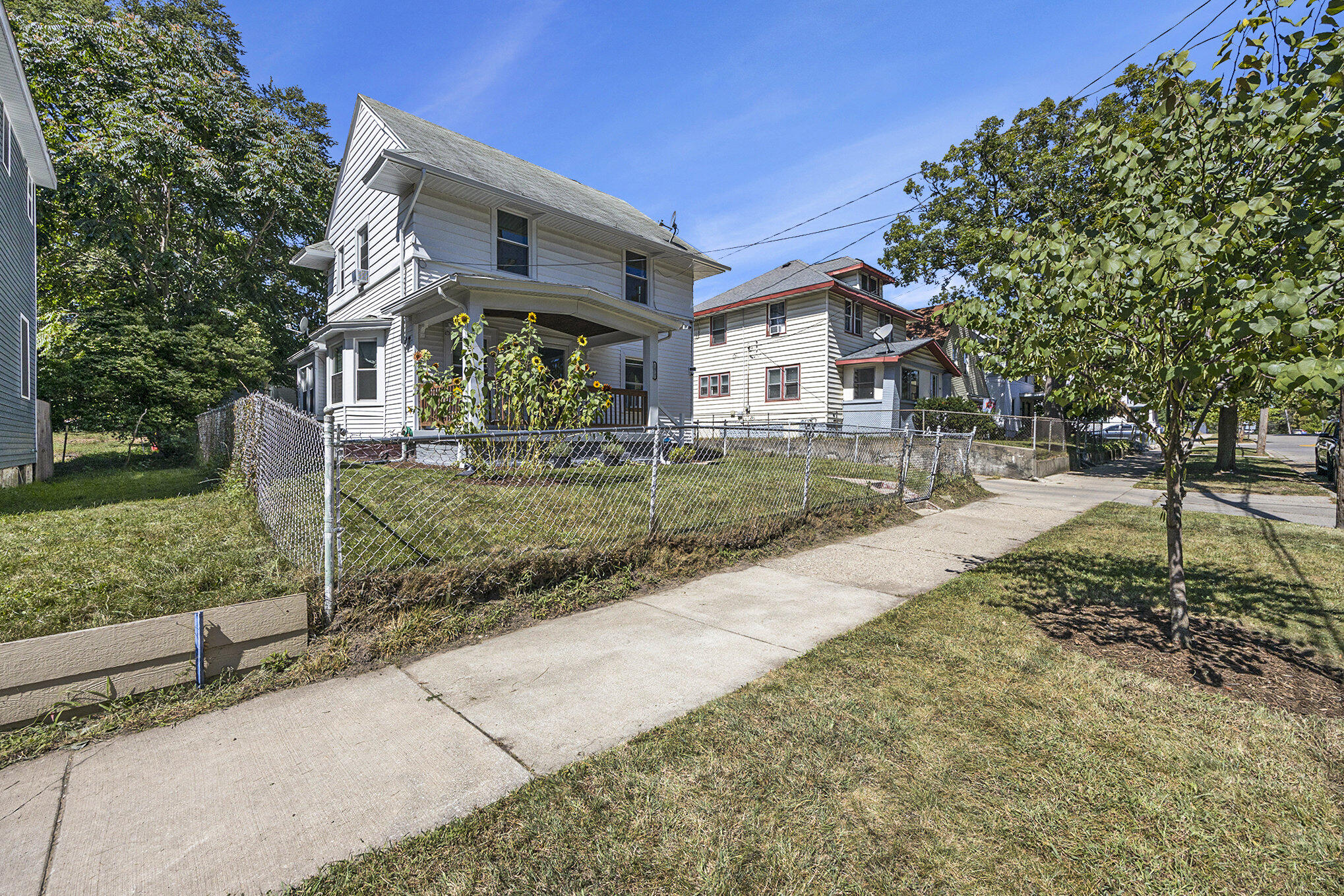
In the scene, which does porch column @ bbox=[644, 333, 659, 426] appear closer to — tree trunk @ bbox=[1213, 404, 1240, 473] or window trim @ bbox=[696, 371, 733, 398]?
window trim @ bbox=[696, 371, 733, 398]

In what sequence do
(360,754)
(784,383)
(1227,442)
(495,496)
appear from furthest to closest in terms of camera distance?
(784,383), (1227,442), (495,496), (360,754)

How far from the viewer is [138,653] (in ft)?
8.89

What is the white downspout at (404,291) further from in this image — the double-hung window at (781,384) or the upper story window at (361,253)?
the double-hung window at (781,384)

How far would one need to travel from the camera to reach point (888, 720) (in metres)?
2.66

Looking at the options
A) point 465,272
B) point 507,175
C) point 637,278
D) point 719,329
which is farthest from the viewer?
point 719,329

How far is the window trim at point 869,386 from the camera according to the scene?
21394mm

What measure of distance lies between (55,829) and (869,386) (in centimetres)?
2234

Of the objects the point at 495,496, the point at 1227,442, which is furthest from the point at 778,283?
the point at 495,496

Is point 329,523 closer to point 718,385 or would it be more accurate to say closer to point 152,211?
point 152,211

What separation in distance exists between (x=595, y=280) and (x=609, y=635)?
11763 mm

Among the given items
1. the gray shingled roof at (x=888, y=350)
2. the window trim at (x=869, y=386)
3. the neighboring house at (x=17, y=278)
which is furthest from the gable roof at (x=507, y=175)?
the window trim at (x=869, y=386)

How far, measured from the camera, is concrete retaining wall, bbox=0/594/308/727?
8.13 feet

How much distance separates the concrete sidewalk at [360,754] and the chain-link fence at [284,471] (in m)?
1.23

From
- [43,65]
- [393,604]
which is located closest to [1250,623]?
[393,604]
